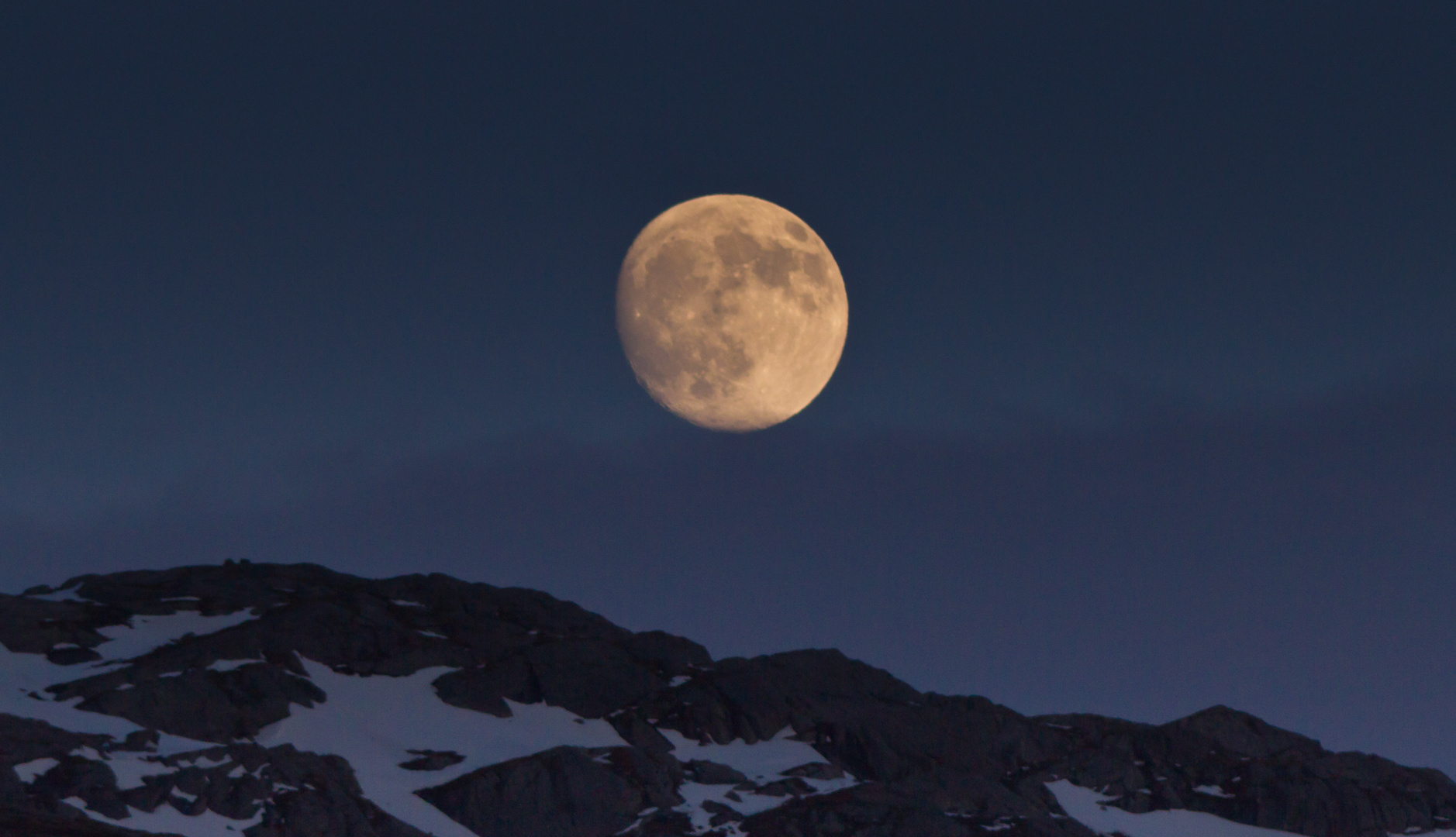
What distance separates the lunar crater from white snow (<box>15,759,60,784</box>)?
5020 centimetres

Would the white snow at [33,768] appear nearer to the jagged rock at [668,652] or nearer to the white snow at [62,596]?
the white snow at [62,596]

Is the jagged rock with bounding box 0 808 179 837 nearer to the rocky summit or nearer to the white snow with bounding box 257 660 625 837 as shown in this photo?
the rocky summit

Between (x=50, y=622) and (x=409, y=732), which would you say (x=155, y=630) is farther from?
(x=409, y=732)

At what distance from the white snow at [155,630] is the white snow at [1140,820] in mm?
84711

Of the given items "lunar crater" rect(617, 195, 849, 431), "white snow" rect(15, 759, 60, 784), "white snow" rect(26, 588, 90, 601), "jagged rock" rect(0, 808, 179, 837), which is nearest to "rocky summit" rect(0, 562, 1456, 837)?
"white snow" rect(15, 759, 60, 784)

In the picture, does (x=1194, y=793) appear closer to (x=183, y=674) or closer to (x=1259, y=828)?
(x=1259, y=828)

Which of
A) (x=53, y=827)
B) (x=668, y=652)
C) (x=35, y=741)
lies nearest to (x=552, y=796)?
(x=35, y=741)

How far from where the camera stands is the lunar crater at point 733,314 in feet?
303

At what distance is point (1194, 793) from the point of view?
115 meters

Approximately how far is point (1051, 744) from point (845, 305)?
2101 inches

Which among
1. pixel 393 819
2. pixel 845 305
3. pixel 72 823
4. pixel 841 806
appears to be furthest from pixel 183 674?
pixel 845 305

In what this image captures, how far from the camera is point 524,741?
10212 cm

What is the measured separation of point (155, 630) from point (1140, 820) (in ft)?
321

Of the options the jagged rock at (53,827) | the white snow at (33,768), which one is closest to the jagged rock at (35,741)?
the white snow at (33,768)
